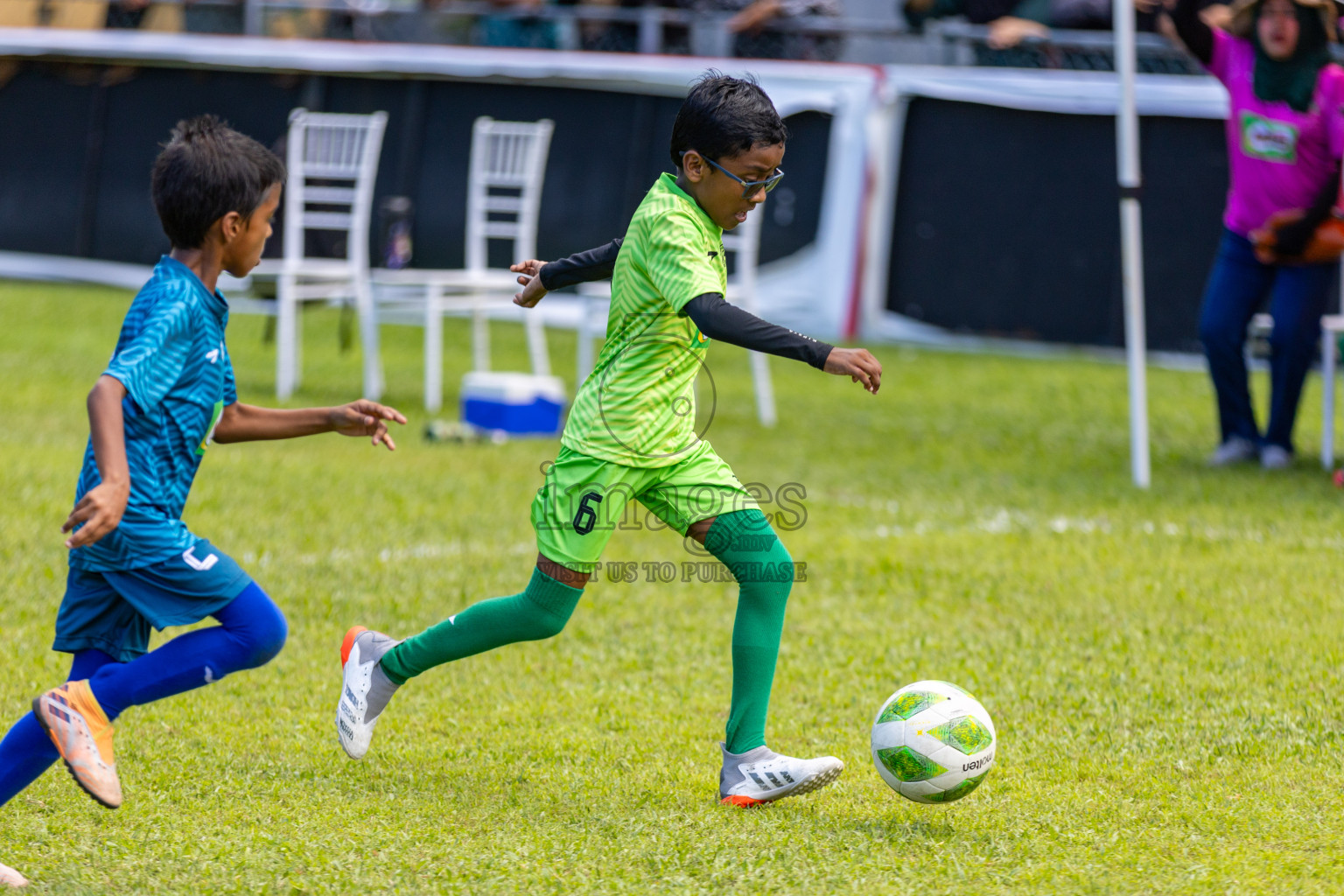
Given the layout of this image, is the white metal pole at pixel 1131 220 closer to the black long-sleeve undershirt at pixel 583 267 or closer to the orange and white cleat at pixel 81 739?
the black long-sleeve undershirt at pixel 583 267

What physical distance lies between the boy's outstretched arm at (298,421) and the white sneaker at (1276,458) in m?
5.79

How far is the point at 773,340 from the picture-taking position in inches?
124

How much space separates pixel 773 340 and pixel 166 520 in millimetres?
1313

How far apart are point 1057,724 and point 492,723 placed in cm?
154

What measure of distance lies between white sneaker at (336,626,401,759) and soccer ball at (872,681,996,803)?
1212 millimetres

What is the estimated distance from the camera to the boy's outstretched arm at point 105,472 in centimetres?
283

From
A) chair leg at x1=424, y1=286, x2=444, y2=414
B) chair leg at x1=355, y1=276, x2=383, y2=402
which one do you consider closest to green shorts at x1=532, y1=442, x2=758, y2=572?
chair leg at x1=424, y1=286, x2=444, y2=414

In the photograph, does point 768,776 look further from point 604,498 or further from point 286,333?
point 286,333

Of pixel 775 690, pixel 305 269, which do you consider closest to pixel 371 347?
pixel 305 269

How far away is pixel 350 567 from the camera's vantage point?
5773 millimetres

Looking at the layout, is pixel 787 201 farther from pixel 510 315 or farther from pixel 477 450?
pixel 477 450

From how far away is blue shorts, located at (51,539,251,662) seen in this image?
314cm

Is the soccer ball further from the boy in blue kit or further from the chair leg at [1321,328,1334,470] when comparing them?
the chair leg at [1321,328,1334,470]

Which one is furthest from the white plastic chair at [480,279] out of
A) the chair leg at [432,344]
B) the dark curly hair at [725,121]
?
the dark curly hair at [725,121]
